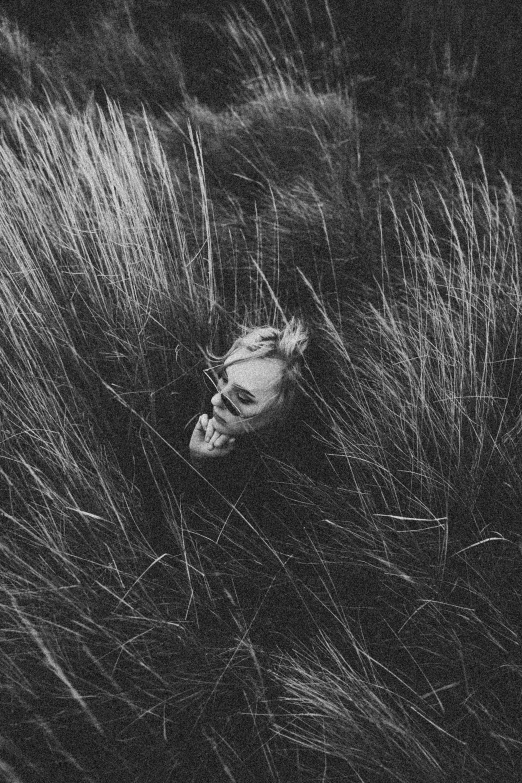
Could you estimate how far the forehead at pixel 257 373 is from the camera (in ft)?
4.00

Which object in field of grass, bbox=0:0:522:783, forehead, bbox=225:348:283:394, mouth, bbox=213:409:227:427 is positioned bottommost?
field of grass, bbox=0:0:522:783

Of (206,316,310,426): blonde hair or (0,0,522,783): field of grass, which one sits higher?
(206,316,310,426): blonde hair

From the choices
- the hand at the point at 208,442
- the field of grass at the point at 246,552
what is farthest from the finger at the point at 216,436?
the field of grass at the point at 246,552

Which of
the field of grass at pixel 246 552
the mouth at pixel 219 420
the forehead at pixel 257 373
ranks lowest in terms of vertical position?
the field of grass at pixel 246 552

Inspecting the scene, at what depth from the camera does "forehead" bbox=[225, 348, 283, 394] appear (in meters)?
1.22

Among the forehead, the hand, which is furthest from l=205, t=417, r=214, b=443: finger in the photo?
the forehead

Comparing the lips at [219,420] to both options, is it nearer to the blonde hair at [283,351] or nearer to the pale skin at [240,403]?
the pale skin at [240,403]

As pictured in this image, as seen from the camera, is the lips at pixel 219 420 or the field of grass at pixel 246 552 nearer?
the field of grass at pixel 246 552

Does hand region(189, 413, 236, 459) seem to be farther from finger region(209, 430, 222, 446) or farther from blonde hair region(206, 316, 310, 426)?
blonde hair region(206, 316, 310, 426)

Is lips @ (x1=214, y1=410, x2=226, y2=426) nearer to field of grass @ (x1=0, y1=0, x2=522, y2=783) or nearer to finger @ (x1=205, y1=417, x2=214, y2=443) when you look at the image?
finger @ (x1=205, y1=417, x2=214, y2=443)

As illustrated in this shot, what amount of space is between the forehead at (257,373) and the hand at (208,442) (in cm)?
15

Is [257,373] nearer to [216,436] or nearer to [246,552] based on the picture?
[216,436]

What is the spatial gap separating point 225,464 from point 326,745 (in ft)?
2.23

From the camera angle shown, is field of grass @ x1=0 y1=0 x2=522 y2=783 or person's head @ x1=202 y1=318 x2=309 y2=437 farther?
person's head @ x1=202 y1=318 x2=309 y2=437
